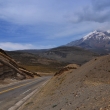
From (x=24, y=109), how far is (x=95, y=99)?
640cm

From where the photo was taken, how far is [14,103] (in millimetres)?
18469

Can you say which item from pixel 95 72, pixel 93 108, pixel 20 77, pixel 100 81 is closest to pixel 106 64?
pixel 95 72

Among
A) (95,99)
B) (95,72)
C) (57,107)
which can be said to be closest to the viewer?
(95,99)

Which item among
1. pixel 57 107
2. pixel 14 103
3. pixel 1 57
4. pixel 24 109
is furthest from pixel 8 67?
pixel 57 107

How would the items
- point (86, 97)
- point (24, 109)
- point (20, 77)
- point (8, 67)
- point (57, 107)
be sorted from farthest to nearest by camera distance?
1. point (20, 77)
2. point (8, 67)
3. point (24, 109)
4. point (57, 107)
5. point (86, 97)

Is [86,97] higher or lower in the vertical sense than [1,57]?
lower

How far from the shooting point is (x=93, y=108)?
9.14m

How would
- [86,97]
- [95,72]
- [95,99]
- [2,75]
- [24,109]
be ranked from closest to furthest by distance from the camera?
[95,99]
[86,97]
[24,109]
[95,72]
[2,75]

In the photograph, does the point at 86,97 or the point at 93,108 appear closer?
the point at 93,108

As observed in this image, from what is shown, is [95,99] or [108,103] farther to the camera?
[95,99]

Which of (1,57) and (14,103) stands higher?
(1,57)

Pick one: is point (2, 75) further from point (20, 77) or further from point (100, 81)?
point (100, 81)

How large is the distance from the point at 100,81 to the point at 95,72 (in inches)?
81.7

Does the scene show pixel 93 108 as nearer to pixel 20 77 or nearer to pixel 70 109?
pixel 70 109
